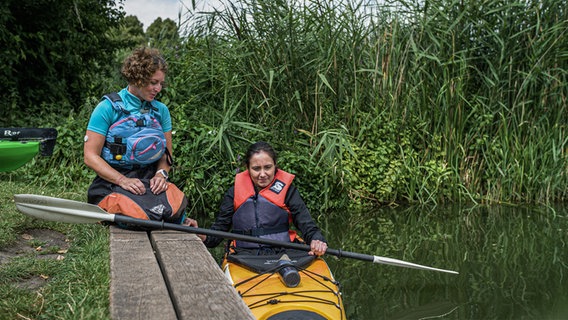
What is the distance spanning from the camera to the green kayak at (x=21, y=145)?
15.1ft

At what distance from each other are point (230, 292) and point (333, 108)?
440 cm

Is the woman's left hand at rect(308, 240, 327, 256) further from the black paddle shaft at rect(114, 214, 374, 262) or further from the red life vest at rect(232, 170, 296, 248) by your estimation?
the red life vest at rect(232, 170, 296, 248)

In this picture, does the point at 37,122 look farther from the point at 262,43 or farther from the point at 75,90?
the point at 262,43

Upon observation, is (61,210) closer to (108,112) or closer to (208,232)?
(108,112)

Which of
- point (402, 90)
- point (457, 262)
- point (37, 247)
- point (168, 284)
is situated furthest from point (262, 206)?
point (402, 90)

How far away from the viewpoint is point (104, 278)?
218cm

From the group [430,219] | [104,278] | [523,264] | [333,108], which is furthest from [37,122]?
[523,264]

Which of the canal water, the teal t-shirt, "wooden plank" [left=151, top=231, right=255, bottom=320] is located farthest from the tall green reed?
"wooden plank" [left=151, top=231, right=255, bottom=320]

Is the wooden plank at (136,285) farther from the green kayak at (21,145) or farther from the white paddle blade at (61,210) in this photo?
the green kayak at (21,145)

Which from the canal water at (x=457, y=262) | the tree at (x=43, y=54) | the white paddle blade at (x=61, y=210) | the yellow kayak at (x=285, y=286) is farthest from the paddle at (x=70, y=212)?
the tree at (x=43, y=54)

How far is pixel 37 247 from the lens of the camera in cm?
306

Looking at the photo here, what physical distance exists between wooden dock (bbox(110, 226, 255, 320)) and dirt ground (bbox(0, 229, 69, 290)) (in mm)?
469

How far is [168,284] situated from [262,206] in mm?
1592

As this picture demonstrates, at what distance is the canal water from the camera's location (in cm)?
340
